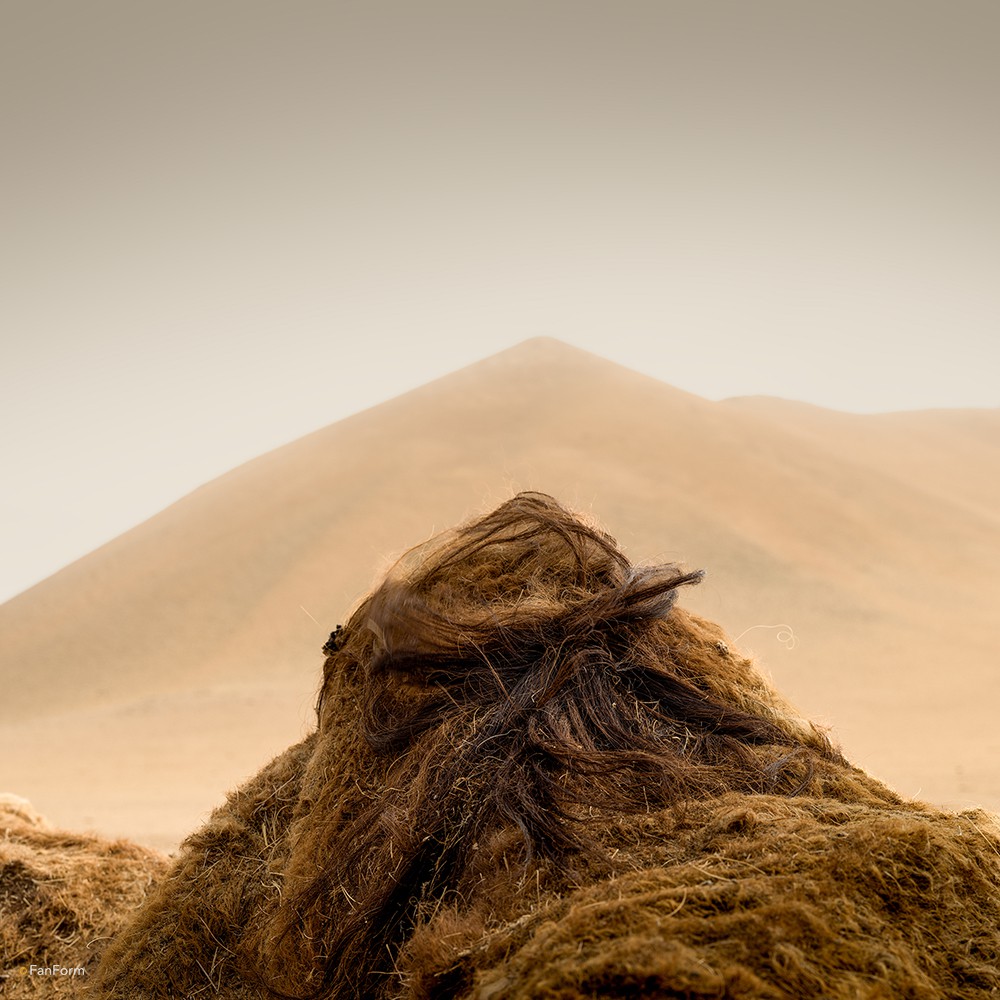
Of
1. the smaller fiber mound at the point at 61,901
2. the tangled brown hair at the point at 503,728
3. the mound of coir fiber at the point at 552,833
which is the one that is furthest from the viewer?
the smaller fiber mound at the point at 61,901

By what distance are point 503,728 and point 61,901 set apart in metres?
2.69

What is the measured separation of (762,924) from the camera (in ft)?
5.65

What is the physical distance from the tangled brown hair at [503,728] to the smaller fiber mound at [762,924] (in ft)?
1.01

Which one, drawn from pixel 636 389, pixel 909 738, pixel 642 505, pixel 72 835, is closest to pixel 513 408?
pixel 636 389

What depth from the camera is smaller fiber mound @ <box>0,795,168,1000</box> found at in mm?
3760

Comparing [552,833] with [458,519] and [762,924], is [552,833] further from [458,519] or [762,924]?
[458,519]

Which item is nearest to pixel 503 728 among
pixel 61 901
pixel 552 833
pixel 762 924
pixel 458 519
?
pixel 552 833

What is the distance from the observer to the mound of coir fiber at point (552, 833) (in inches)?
69.1

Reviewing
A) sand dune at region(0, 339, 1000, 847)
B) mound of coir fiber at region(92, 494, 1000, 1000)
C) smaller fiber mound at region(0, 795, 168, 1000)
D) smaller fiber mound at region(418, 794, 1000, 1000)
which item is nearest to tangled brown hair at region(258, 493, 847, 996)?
mound of coir fiber at region(92, 494, 1000, 1000)

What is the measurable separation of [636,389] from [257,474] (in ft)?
69.7

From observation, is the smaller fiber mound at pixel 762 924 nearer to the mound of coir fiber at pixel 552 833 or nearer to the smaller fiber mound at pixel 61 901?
the mound of coir fiber at pixel 552 833

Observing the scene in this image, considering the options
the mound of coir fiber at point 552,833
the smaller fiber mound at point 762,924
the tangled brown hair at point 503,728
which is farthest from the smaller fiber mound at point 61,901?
the smaller fiber mound at point 762,924

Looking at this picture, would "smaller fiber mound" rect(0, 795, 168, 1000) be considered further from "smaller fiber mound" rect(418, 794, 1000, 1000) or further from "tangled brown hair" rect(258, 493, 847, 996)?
"smaller fiber mound" rect(418, 794, 1000, 1000)

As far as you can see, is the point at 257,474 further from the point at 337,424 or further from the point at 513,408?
the point at 513,408
